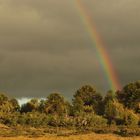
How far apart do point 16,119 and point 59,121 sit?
11.0 meters

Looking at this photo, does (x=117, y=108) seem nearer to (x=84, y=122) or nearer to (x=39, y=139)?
(x=84, y=122)

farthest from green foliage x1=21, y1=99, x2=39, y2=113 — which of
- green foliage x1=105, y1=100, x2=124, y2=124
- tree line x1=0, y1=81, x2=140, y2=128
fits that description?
green foliage x1=105, y1=100, x2=124, y2=124

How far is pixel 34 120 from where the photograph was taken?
103 metres

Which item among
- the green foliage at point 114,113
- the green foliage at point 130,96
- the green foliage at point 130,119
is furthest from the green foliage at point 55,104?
the green foliage at point 130,119

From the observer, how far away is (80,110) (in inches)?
5271

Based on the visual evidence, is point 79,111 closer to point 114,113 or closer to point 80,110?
point 80,110

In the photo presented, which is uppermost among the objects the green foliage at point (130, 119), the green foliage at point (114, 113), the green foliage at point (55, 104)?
the green foliage at point (55, 104)

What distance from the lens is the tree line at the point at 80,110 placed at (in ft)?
341

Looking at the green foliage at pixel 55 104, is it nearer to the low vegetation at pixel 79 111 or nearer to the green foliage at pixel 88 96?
the low vegetation at pixel 79 111

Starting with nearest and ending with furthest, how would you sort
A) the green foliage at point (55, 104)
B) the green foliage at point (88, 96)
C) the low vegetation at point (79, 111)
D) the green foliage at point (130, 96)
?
the low vegetation at point (79, 111)
the green foliage at point (55, 104)
the green foliage at point (130, 96)
the green foliage at point (88, 96)

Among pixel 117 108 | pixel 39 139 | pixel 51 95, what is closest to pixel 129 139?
pixel 39 139

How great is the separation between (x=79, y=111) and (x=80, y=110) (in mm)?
561

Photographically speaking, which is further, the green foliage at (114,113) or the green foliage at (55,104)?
the green foliage at (55,104)

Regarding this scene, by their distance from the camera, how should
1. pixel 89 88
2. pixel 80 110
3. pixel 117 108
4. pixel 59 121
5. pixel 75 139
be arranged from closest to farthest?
pixel 75 139, pixel 59 121, pixel 117 108, pixel 80 110, pixel 89 88
